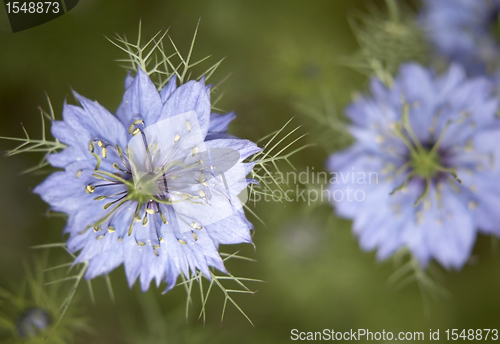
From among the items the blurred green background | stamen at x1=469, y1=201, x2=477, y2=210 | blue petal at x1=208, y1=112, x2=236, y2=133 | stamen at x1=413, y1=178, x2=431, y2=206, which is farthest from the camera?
the blurred green background

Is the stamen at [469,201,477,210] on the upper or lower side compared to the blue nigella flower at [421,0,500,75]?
lower

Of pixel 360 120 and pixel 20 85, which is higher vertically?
pixel 20 85

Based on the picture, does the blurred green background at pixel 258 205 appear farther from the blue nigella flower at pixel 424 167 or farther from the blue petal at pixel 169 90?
the blue petal at pixel 169 90

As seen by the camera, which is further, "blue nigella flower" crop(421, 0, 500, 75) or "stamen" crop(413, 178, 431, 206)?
"blue nigella flower" crop(421, 0, 500, 75)

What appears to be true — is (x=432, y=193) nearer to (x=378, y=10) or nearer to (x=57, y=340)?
(x=378, y=10)

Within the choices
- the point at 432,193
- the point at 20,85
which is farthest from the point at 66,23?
the point at 432,193

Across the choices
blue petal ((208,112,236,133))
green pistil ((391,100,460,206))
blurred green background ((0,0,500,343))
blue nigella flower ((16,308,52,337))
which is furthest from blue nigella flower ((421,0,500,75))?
blue nigella flower ((16,308,52,337))

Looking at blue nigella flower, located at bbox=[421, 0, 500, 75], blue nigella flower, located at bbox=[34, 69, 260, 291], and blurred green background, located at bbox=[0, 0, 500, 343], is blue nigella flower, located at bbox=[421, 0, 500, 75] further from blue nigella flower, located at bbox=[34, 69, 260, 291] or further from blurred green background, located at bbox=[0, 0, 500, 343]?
blue nigella flower, located at bbox=[34, 69, 260, 291]

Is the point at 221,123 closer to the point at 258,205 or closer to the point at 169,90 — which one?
the point at 169,90
